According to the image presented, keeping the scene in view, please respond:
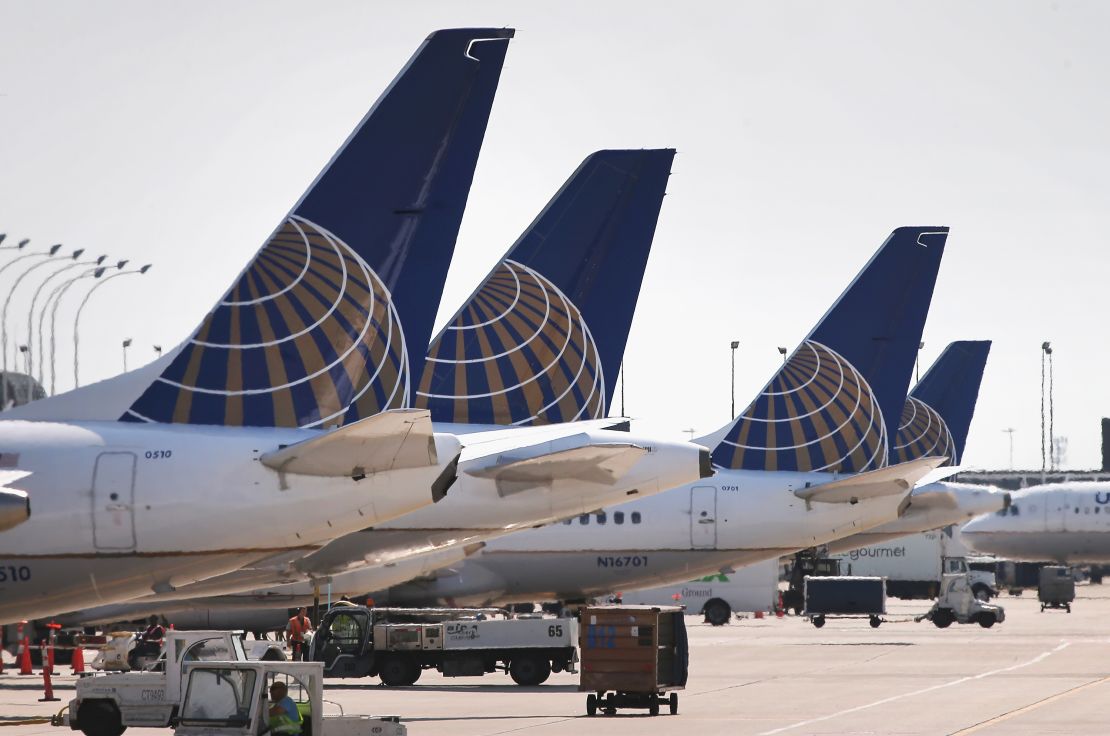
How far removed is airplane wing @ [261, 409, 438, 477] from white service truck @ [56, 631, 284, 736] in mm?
2617

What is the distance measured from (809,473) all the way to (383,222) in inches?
937

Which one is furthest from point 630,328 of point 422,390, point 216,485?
point 216,485

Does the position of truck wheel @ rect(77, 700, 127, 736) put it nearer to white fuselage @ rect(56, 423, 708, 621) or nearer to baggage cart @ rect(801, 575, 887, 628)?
white fuselage @ rect(56, 423, 708, 621)

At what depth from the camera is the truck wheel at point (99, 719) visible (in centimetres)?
2277

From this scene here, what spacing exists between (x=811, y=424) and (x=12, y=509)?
1210 inches

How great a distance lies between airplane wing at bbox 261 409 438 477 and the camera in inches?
832

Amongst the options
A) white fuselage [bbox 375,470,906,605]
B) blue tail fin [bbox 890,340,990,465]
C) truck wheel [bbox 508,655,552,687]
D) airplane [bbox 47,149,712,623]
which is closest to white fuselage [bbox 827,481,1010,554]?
white fuselage [bbox 375,470,906,605]

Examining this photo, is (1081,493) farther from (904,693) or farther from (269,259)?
(269,259)

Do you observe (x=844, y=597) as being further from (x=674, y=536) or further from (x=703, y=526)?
(x=674, y=536)

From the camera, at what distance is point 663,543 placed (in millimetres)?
44156

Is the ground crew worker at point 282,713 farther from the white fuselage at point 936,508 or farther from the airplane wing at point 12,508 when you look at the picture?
the white fuselage at point 936,508

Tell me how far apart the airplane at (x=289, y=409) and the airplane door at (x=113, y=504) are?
0.02m

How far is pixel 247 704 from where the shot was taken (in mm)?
20156

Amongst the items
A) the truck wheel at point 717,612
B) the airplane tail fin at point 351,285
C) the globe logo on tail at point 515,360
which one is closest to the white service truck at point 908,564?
the truck wheel at point 717,612
